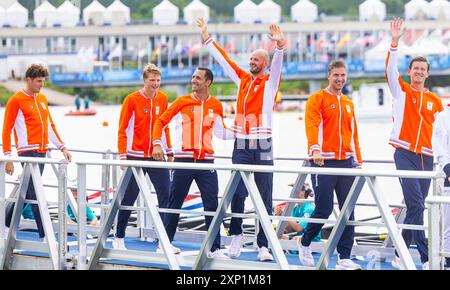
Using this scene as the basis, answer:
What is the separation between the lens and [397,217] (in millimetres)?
8258

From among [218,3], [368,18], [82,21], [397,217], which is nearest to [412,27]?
[368,18]

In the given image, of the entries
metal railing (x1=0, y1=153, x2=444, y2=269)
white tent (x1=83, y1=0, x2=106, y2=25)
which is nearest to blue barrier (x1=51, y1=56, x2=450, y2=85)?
white tent (x1=83, y1=0, x2=106, y2=25)

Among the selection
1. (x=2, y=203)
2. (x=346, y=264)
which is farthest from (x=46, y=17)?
(x=346, y=264)

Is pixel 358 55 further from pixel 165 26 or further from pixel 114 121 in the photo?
pixel 114 121

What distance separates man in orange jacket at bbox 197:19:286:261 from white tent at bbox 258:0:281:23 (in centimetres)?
8780

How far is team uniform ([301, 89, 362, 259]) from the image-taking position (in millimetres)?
7184

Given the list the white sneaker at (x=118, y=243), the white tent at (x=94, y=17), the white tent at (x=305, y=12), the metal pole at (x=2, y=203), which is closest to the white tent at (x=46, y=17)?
the white tent at (x=94, y=17)

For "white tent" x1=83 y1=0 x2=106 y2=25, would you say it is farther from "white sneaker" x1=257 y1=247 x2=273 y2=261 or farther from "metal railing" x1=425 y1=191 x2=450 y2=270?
"metal railing" x1=425 y1=191 x2=450 y2=270

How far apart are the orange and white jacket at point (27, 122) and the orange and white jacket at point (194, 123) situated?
3.92 ft

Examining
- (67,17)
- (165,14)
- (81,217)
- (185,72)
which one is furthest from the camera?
(67,17)

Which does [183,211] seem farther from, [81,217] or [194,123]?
[194,123]

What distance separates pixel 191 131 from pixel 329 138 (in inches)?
38.9

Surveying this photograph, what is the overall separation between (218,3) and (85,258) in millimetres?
92821

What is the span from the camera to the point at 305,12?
9394 cm
